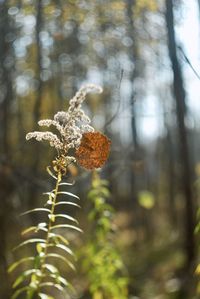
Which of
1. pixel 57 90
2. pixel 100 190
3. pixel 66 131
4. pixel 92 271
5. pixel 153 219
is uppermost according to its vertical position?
pixel 57 90

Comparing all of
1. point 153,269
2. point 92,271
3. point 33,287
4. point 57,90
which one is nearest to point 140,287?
point 153,269

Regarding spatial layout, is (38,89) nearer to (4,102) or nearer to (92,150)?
(4,102)

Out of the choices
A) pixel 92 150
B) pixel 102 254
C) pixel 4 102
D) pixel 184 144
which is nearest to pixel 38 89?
pixel 4 102

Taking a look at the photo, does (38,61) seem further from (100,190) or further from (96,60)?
(100,190)

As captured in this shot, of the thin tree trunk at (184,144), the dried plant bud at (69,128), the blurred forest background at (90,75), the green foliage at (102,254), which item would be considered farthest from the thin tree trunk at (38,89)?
the dried plant bud at (69,128)

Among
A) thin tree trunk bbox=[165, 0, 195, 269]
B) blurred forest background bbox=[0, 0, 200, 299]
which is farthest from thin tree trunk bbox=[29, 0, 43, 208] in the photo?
thin tree trunk bbox=[165, 0, 195, 269]

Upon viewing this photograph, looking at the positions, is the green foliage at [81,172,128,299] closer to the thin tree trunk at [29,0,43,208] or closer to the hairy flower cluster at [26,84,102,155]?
the hairy flower cluster at [26,84,102,155]

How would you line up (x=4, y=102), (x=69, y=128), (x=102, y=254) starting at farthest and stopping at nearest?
(x=4, y=102), (x=102, y=254), (x=69, y=128)

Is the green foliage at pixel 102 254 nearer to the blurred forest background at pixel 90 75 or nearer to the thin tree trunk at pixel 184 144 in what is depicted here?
the blurred forest background at pixel 90 75

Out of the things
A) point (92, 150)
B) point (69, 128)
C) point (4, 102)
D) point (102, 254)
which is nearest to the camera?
point (69, 128)
